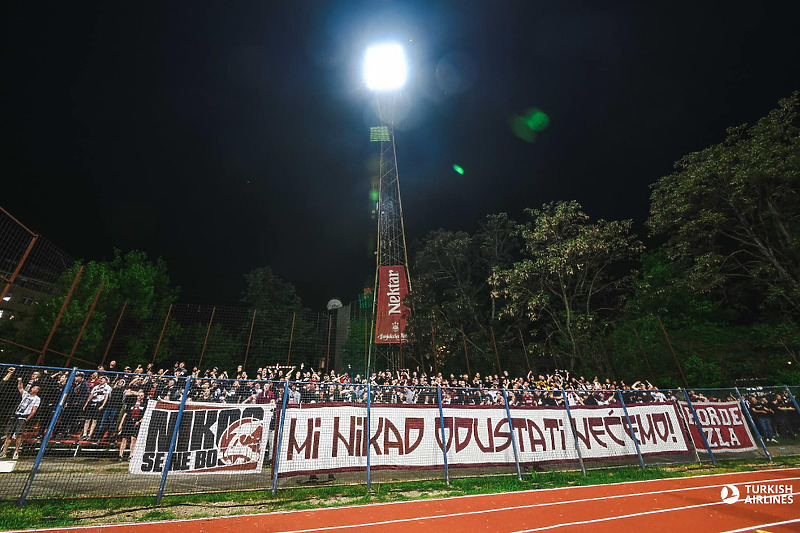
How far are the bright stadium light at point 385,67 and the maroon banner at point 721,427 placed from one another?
2354cm

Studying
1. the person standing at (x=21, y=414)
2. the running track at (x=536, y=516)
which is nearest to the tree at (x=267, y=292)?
the person standing at (x=21, y=414)

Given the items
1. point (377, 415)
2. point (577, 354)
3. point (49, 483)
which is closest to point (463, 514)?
point (377, 415)

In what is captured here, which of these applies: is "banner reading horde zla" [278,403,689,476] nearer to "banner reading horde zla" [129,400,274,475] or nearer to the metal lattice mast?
"banner reading horde zla" [129,400,274,475]

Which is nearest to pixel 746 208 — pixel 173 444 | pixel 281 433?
pixel 281 433

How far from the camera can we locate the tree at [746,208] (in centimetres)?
1344

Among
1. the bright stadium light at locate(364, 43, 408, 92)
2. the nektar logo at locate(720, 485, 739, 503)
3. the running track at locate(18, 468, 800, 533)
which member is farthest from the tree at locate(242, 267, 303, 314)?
the nektar logo at locate(720, 485, 739, 503)

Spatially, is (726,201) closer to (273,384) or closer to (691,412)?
(691,412)

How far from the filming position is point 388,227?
2328 cm

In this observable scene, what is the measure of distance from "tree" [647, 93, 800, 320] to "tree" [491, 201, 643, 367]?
2.41 metres

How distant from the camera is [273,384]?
21.7ft

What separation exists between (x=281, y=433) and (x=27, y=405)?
4.44 meters

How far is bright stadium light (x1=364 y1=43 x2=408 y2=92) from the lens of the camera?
22141 millimetres

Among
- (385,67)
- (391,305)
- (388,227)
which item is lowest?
(391,305)

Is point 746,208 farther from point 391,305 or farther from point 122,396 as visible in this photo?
point 122,396
